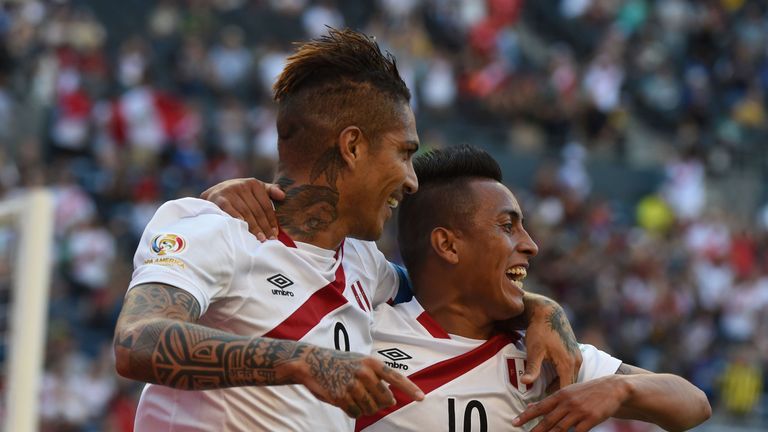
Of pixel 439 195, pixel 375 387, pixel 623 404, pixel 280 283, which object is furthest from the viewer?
pixel 439 195

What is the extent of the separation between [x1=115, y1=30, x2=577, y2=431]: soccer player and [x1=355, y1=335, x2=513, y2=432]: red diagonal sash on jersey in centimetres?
20

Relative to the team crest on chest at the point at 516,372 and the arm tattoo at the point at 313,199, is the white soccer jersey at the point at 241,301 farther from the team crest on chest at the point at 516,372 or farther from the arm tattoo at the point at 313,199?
the team crest on chest at the point at 516,372

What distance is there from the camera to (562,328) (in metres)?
4.60

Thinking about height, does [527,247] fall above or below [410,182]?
below

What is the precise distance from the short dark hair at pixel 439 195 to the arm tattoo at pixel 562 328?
0.47 meters

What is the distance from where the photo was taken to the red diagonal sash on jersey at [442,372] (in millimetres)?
4430

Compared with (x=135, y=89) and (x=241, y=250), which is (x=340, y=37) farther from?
(x=135, y=89)

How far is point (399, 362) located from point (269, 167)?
34.2 ft

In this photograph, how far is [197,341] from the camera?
3359mm

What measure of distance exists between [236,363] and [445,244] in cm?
155

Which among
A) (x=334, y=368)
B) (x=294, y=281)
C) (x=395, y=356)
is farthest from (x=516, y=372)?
(x=334, y=368)

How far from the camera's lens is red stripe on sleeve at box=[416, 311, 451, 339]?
4.66 metres

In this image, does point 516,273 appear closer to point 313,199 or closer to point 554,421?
point 554,421

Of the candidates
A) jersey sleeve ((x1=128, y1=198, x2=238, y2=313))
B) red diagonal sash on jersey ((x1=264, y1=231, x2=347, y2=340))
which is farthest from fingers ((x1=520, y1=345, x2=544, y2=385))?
jersey sleeve ((x1=128, y1=198, x2=238, y2=313))
